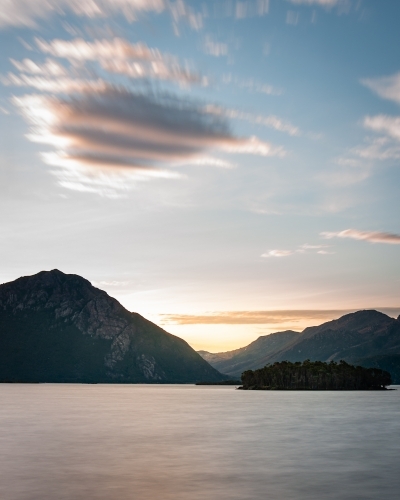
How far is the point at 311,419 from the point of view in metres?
127

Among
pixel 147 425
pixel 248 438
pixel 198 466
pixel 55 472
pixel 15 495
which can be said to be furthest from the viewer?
pixel 147 425

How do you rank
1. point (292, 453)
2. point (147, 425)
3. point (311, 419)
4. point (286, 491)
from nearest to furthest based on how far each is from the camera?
point (286, 491) → point (292, 453) → point (147, 425) → point (311, 419)

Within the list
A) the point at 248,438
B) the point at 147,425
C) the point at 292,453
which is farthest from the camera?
the point at 147,425

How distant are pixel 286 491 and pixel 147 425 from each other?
2735 inches

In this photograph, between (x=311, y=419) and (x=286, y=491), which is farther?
(x=311, y=419)

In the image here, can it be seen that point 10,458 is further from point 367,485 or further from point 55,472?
point 367,485

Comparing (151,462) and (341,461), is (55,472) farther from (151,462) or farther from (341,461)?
(341,461)

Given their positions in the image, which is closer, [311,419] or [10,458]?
[10,458]

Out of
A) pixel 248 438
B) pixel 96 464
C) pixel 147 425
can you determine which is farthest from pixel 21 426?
pixel 96 464

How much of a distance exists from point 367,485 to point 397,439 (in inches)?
1693

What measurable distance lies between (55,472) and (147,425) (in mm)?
58996

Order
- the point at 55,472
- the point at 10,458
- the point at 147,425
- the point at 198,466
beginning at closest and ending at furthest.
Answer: the point at 55,472, the point at 198,466, the point at 10,458, the point at 147,425

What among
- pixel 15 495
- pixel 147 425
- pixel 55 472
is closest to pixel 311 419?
pixel 147 425

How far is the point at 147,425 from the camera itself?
11106cm
